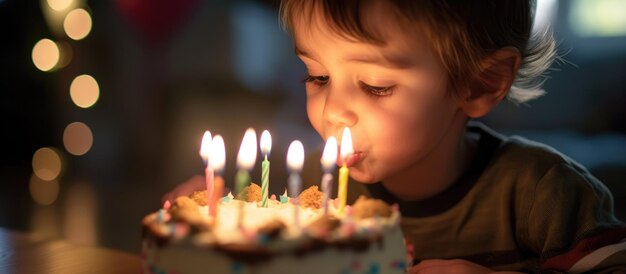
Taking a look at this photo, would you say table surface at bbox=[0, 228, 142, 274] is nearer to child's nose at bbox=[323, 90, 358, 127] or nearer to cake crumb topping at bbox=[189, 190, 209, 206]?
cake crumb topping at bbox=[189, 190, 209, 206]

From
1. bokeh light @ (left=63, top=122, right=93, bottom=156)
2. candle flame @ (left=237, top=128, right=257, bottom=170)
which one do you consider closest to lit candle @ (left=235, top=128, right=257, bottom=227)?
candle flame @ (left=237, top=128, right=257, bottom=170)

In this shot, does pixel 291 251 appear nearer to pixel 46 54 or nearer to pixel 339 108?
pixel 339 108

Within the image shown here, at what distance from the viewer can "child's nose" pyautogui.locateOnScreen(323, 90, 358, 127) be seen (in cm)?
112

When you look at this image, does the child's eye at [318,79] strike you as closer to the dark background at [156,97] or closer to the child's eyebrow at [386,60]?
the child's eyebrow at [386,60]

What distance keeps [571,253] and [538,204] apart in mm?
124

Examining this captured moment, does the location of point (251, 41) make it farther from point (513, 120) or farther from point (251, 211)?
point (251, 211)

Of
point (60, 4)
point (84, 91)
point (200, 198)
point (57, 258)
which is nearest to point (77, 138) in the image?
point (84, 91)

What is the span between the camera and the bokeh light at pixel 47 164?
4.00 metres

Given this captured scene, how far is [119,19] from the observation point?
4.37m

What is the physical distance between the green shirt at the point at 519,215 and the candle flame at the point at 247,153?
55 centimetres

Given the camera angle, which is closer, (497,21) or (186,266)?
(186,266)

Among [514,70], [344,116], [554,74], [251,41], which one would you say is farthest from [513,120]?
[344,116]

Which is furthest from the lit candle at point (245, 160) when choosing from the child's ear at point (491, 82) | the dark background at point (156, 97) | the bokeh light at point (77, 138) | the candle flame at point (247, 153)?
the bokeh light at point (77, 138)

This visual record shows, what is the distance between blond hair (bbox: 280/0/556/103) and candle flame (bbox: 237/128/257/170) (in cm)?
27
